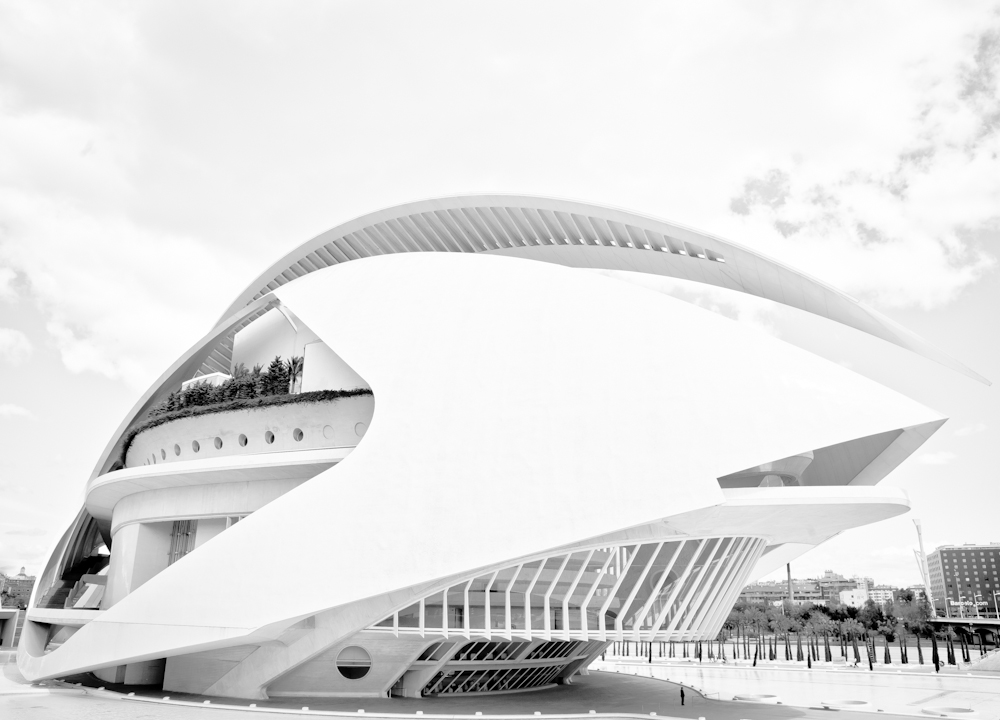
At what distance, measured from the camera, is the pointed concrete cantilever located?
17.1 meters

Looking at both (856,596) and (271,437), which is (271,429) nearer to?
(271,437)

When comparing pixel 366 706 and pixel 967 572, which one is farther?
pixel 967 572

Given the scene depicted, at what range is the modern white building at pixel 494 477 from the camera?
1407cm

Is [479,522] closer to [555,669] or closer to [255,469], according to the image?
[255,469]

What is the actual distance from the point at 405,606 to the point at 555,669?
30.9 feet

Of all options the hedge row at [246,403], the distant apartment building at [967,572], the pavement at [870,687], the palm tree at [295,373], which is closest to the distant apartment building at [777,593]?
the distant apartment building at [967,572]

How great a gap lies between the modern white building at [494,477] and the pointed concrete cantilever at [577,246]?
0.39 feet

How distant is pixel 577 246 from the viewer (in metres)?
21.8

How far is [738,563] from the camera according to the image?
15.7m

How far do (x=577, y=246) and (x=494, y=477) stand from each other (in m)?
9.58

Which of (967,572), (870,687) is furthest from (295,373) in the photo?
(967,572)

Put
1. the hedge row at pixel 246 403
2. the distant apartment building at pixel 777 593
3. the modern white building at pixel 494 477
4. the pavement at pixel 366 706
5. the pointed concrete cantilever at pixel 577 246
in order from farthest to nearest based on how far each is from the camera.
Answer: the distant apartment building at pixel 777 593 → the hedge row at pixel 246 403 → the pointed concrete cantilever at pixel 577 246 → the pavement at pixel 366 706 → the modern white building at pixel 494 477

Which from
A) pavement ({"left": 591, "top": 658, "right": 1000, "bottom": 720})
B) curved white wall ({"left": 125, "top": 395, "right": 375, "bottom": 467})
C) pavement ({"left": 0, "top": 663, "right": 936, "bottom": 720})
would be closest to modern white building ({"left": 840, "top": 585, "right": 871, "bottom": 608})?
pavement ({"left": 591, "top": 658, "right": 1000, "bottom": 720})

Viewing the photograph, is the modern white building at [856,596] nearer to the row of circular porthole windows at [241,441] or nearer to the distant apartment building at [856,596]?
the distant apartment building at [856,596]
